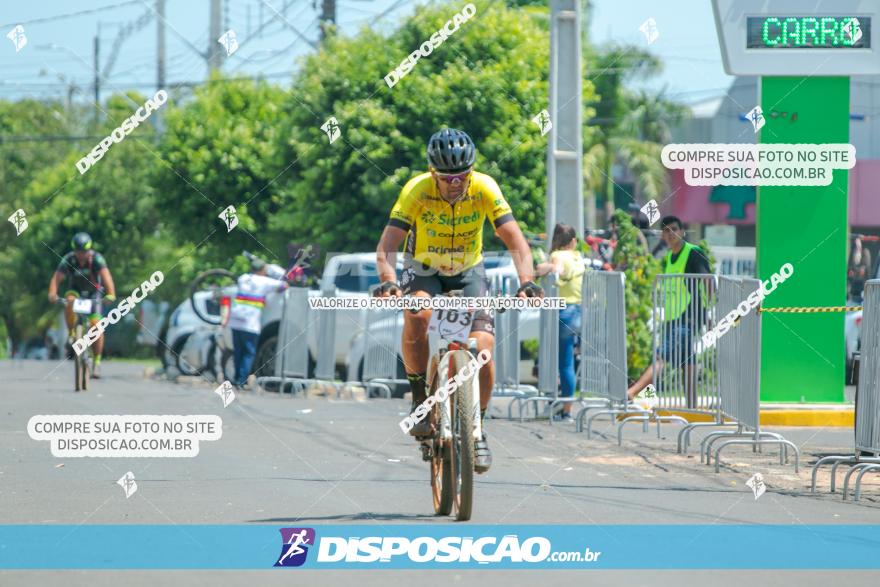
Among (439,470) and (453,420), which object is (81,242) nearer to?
(439,470)

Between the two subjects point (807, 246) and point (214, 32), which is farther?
point (214, 32)

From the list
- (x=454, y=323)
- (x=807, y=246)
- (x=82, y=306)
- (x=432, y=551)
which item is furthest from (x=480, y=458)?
(x=82, y=306)

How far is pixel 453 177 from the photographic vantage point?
8.20 meters

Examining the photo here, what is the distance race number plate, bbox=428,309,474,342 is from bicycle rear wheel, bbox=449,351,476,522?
0.57 feet

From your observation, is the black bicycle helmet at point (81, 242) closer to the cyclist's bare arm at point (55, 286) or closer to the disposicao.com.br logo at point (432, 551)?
the cyclist's bare arm at point (55, 286)

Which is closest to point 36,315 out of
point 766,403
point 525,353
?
point 525,353

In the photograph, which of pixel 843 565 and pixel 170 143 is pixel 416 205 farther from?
pixel 170 143

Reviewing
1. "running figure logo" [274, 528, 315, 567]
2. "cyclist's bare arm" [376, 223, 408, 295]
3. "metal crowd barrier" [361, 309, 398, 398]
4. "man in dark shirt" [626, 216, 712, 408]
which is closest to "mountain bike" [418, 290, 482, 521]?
"cyclist's bare arm" [376, 223, 408, 295]

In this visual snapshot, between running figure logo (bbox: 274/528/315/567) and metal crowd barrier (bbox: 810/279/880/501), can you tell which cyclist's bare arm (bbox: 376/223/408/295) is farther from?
metal crowd barrier (bbox: 810/279/880/501)

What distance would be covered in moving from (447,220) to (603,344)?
598 centimetres

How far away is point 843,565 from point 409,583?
76.8 inches

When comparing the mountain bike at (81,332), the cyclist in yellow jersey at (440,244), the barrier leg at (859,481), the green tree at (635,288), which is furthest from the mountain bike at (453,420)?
the mountain bike at (81,332)

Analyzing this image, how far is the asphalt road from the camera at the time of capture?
7.92m

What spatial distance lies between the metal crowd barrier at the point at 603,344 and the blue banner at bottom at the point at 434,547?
569 cm
